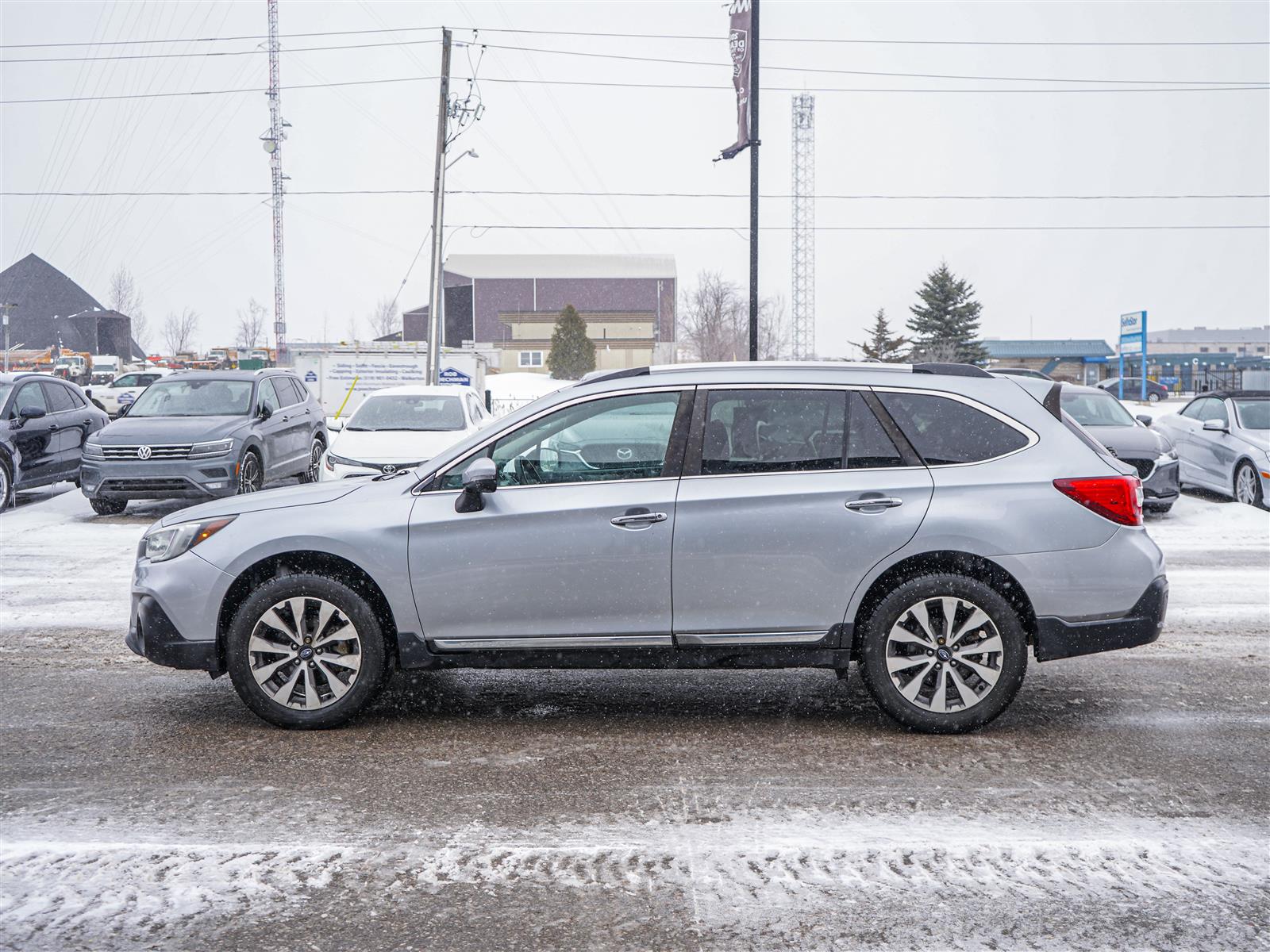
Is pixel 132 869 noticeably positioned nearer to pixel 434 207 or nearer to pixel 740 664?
pixel 740 664

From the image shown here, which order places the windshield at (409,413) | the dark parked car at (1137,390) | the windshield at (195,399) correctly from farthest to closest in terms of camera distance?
the dark parked car at (1137,390)
the windshield at (195,399)
the windshield at (409,413)

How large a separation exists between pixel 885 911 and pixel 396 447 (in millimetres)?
11164

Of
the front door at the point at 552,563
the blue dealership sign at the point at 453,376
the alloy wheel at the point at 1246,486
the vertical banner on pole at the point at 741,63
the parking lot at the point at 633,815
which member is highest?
the vertical banner on pole at the point at 741,63

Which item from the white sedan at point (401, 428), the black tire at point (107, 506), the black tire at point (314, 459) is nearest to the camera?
the white sedan at point (401, 428)

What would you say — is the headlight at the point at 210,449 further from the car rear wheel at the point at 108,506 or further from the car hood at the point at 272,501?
the car hood at the point at 272,501

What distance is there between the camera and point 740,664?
18.2 ft

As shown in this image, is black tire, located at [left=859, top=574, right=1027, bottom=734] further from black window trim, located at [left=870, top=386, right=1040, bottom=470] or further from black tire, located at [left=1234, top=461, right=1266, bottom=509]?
black tire, located at [left=1234, top=461, right=1266, bottom=509]

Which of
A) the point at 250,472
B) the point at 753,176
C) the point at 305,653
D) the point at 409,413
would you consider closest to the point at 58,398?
the point at 250,472

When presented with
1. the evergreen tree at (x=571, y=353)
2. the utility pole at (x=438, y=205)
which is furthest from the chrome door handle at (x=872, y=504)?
the evergreen tree at (x=571, y=353)

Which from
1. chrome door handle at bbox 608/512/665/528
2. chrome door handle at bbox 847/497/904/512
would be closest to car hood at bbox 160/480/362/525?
chrome door handle at bbox 608/512/665/528

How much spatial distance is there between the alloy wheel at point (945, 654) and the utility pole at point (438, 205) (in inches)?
1018

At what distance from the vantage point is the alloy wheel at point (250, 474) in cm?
1430

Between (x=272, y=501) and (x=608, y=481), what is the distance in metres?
1.66

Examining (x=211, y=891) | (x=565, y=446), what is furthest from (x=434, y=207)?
(x=211, y=891)
